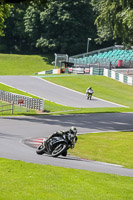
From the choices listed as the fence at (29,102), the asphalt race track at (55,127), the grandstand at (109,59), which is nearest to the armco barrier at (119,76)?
the grandstand at (109,59)

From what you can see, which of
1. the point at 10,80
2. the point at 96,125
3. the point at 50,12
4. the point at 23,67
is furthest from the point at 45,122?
the point at 50,12

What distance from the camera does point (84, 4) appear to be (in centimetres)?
9119

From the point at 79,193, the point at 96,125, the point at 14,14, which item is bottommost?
the point at 96,125

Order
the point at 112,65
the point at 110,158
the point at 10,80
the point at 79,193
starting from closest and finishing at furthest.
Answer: the point at 79,193 < the point at 110,158 < the point at 10,80 < the point at 112,65

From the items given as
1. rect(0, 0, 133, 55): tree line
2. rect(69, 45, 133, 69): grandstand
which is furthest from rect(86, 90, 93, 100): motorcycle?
rect(0, 0, 133, 55): tree line

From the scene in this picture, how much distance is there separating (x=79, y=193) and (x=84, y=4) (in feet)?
278

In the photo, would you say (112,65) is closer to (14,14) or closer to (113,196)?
(14,14)

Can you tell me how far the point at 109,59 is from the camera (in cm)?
6925

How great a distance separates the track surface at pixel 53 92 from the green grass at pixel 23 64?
22.3m

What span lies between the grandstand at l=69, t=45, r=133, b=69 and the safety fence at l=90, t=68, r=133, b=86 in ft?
5.13

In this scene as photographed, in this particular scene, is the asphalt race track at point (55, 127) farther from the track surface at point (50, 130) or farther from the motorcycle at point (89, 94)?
the motorcycle at point (89, 94)

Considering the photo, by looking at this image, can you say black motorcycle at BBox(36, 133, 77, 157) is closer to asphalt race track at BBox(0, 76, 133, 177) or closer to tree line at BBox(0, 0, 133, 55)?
asphalt race track at BBox(0, 76, 133, 177)

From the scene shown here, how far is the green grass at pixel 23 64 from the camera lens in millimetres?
82294

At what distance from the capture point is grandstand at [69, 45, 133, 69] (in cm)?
6738
